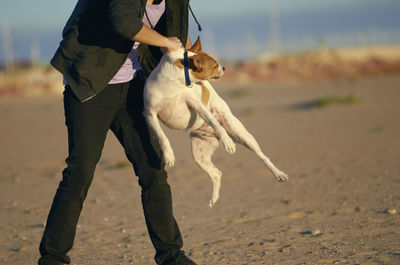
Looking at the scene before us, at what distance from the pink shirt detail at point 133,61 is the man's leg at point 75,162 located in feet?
0.38

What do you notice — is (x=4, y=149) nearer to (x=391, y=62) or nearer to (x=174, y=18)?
(x=174, y=18)

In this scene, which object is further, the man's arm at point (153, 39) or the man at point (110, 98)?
the man at point (110, 98)

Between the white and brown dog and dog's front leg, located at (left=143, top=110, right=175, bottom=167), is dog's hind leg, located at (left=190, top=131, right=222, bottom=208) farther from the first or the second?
dog's front leg, located at (left=143, top=110, right=175, bottom=167)

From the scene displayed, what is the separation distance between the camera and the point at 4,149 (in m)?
13.5

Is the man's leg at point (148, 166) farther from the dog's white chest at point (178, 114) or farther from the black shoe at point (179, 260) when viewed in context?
the dog's white chest at point (178, 114)

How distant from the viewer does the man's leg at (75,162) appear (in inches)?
157

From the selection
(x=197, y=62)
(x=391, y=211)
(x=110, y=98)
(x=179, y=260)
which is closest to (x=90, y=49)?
(x=110, y=98)

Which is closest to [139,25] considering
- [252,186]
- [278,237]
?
[278,237]

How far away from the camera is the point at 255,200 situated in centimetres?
732

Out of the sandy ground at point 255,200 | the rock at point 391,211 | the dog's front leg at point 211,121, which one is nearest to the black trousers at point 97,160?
the dog's front leg at point 211,121

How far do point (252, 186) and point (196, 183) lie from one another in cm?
93

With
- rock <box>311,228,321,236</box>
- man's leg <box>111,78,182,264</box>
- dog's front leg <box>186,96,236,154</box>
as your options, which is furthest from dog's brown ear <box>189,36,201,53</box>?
rock <box>311,228,321,236</box>

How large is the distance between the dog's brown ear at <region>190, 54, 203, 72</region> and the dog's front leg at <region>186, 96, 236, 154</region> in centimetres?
29

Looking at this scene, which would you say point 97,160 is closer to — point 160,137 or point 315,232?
point 160,137
